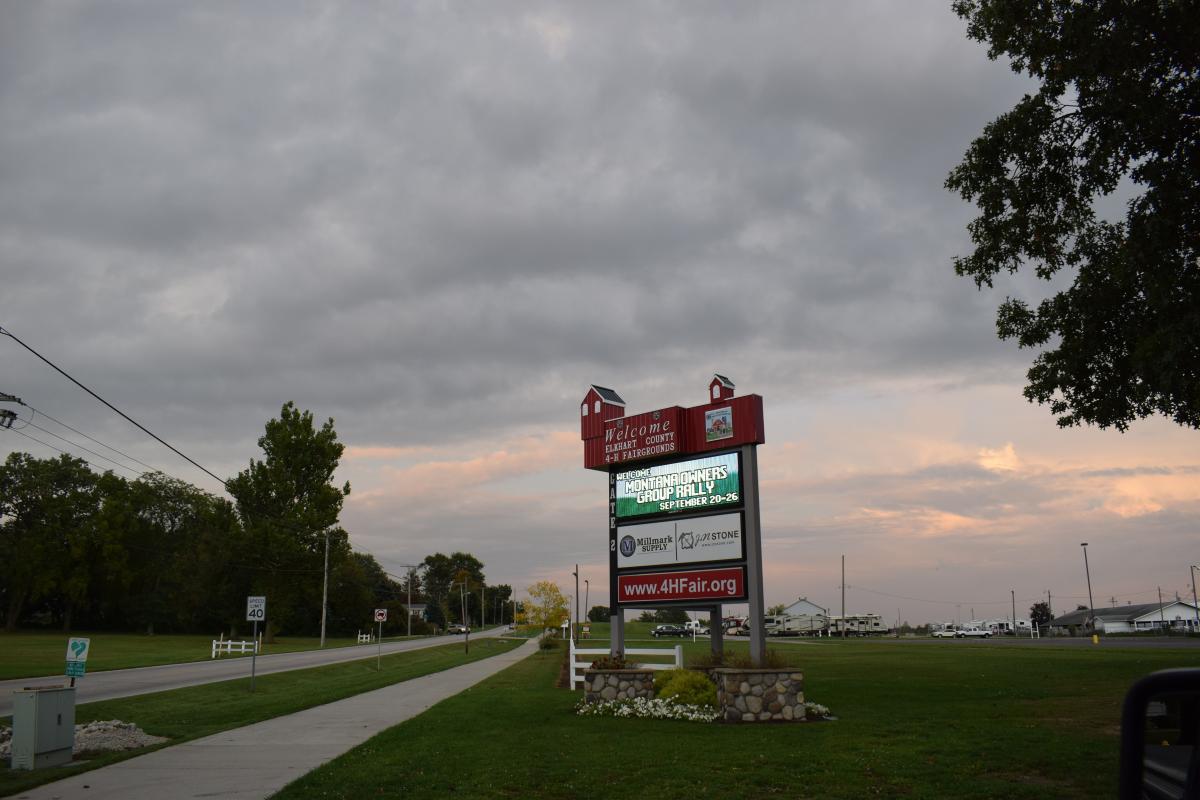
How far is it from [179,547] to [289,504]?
3745 centimetres

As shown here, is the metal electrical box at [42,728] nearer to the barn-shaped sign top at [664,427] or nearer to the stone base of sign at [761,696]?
the stone base of sign at [761,696]

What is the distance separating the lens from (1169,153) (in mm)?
14969

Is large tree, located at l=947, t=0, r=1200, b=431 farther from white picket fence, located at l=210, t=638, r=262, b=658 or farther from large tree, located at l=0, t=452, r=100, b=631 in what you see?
large tree, located at l=0, t=452, r=100, b=631

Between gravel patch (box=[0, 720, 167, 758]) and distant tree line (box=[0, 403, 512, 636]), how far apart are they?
1980 inches

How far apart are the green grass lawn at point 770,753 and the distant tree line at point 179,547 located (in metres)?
48.8

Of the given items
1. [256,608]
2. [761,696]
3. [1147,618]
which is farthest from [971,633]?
[761,696]

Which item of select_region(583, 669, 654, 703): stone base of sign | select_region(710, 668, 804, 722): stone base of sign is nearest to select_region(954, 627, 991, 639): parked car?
select_region(583, 669, 654, 703): stone base of sign

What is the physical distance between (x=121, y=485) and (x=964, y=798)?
310 ft

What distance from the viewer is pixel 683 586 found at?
801 inches

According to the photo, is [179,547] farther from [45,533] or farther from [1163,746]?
[1163,746]

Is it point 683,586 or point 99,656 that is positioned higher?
point 683,586

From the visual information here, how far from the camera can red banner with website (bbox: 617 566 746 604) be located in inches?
758

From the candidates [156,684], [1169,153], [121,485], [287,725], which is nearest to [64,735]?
[287,725]

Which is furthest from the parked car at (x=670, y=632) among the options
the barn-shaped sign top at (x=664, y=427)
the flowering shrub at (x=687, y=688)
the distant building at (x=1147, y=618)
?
the flowering shrub at (x=687, y=688)
